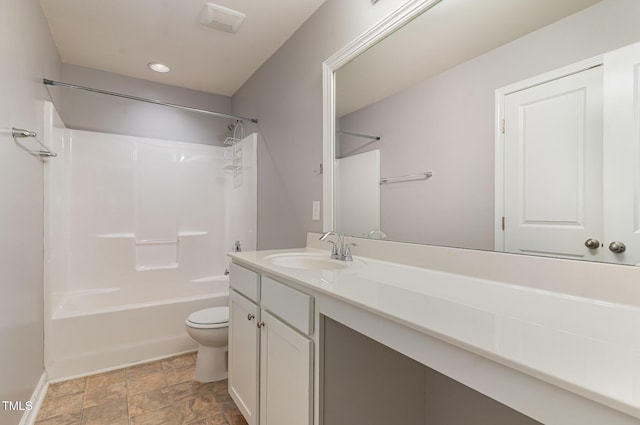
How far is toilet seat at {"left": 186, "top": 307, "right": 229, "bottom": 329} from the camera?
205cm

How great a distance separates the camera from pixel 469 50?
117 cm

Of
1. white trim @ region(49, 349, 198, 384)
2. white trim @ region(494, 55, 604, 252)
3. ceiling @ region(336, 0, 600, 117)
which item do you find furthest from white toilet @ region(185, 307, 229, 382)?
white trim @ region(494, 55, 604, 252)

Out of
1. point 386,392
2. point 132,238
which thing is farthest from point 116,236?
point 386,392

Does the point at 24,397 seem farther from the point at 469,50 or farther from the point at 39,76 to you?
the point at 469,50

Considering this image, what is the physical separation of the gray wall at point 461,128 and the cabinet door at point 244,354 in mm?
791

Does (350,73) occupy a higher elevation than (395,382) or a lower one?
higher

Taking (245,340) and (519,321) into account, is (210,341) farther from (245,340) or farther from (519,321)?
(519,321)

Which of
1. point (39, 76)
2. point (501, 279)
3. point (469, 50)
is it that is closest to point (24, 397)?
point (39, 76)

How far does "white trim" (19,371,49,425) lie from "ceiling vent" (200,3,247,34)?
2.47 metres

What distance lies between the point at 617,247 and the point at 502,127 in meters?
0.47

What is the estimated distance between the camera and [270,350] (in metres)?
1.31

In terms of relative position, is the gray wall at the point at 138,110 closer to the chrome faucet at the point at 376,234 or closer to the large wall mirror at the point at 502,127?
the large wall mirror at the point at 502,127

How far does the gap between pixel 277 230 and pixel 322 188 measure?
2.28ft

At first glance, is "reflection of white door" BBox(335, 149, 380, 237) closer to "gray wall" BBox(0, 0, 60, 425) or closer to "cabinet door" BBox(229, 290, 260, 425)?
"cabinet door" BBox(229, 290, 260, 425)
